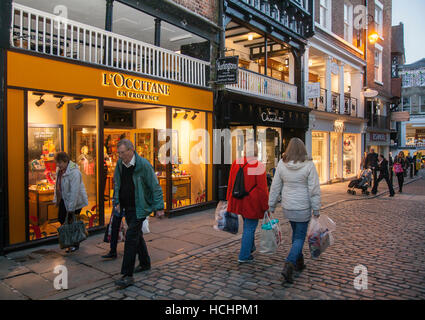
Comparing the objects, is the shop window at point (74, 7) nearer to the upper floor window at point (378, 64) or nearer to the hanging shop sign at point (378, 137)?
the hanging shop sign at point (378, 137)

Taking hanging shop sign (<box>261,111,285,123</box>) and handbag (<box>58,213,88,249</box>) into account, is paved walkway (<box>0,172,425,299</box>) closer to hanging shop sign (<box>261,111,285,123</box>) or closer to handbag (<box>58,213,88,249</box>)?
handbag (<box>58,213,88,249</box>)

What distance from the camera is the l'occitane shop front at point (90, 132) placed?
5.99 meters

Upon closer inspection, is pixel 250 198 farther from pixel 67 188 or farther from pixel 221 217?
pixel 67 188

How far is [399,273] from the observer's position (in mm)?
4961

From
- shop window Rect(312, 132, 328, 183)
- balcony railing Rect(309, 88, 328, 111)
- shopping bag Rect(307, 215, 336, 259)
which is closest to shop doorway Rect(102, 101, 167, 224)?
shopping bag Rect(307, 215, 336, 259)

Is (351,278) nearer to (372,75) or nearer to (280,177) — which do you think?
(280,177)

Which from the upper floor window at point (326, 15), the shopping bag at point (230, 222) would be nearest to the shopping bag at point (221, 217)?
the shopping bag at point (230, 222)

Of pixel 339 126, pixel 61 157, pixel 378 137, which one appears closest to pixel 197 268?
pixel 61 157

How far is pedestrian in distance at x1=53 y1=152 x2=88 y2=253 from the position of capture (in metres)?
5.75

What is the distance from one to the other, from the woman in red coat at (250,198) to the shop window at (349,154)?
53.9 feet

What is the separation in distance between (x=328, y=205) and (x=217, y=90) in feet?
16.8

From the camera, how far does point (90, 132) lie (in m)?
7.68

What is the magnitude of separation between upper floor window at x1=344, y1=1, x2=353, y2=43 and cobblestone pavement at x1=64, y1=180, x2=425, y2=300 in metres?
15.6
